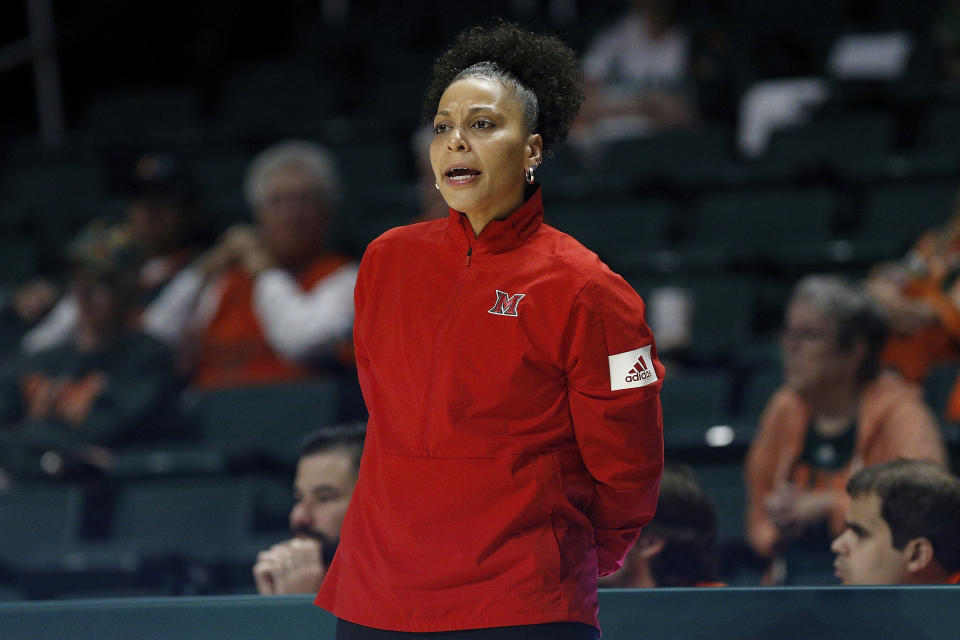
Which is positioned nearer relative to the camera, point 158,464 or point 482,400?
point 482,400

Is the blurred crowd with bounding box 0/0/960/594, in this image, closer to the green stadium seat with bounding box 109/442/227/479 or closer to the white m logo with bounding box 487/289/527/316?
the green stadium seat with bounding box 109/442/227/479

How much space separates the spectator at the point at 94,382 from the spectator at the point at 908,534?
6.22 ft

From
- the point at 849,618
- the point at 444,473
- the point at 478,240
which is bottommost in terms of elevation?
the point at 849,618

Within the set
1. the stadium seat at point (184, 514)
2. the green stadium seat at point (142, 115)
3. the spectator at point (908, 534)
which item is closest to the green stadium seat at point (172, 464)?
the stadium seat at point (184, 514)

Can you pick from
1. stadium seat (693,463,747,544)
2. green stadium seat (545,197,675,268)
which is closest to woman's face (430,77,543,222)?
stadium seat (693,463,747,544)

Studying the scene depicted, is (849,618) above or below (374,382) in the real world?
below

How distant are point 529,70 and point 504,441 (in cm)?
37

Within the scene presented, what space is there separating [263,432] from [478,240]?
1906 mm

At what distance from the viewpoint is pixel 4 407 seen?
3.19m

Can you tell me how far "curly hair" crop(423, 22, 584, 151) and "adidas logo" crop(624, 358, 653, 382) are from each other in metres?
0.26

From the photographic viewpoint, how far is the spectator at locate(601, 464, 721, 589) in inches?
63.6

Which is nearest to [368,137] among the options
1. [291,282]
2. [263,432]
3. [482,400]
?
[291,282]

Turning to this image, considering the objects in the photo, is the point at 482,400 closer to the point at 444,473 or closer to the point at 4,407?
the point at 444,473

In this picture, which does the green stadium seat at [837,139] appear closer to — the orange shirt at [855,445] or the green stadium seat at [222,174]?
the orange shirt at [855,445]
